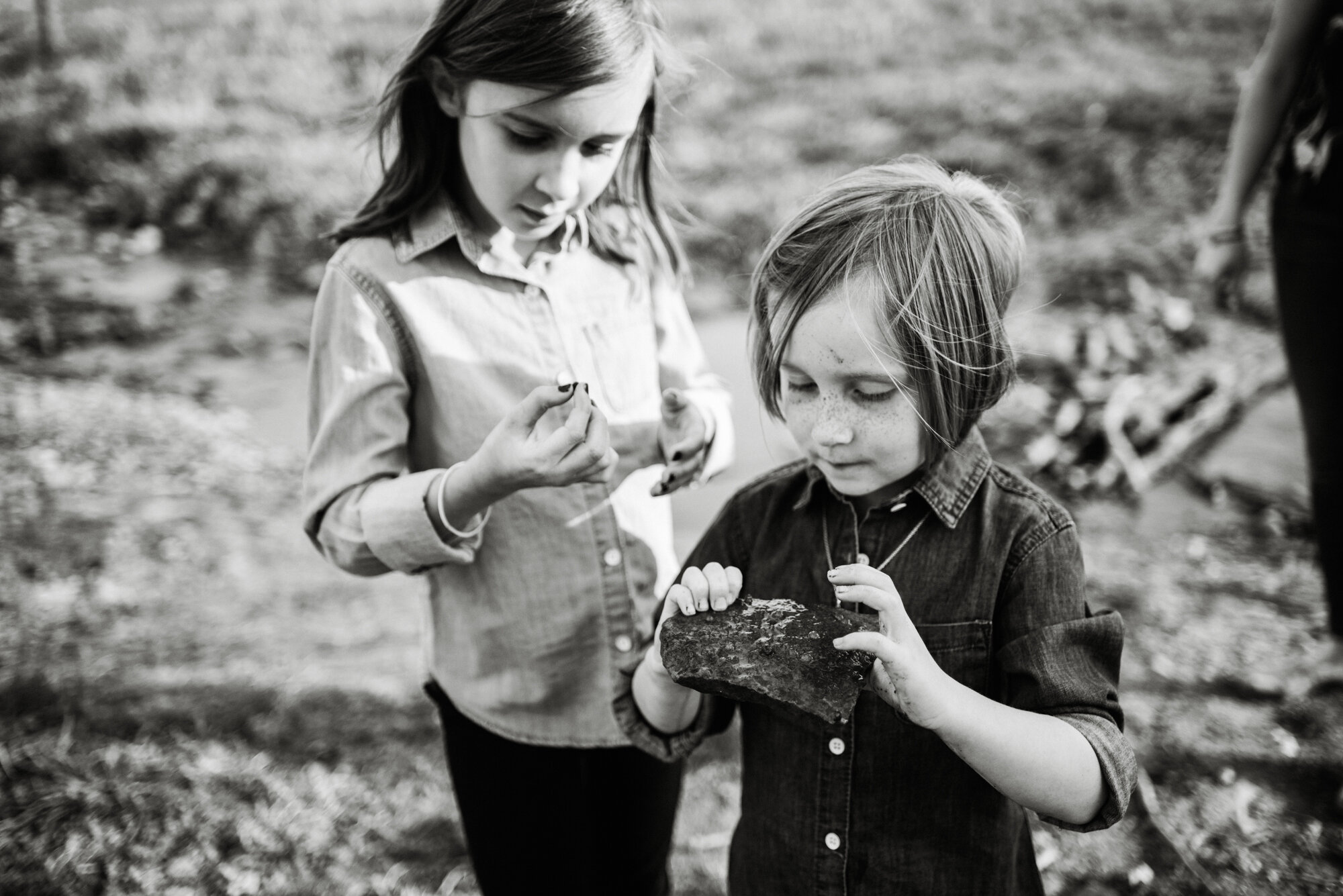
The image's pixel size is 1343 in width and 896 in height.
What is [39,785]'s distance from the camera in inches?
106

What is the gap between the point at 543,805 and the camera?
6.21 feet

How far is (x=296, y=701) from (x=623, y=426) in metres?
1.82

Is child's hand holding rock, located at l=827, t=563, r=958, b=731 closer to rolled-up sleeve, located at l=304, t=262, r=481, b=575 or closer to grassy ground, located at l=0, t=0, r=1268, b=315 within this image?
rolled-up sleeve, located at l=304, t=262, r=481, b=575

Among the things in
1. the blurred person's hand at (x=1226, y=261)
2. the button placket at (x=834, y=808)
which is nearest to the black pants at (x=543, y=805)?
the button placket at (x=834, y=808)

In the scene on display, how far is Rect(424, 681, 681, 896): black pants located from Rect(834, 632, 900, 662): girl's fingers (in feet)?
2.71

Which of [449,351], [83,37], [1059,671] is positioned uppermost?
[449,351]

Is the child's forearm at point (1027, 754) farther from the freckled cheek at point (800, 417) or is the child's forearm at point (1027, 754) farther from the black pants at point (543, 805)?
the black pants at point (543, 805)

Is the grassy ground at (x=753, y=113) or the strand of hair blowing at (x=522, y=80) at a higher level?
the strand of hair blowing at (x=522, y=80)

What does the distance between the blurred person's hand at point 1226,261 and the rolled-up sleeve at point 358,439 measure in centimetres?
225

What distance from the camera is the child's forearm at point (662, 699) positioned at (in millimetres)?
1549

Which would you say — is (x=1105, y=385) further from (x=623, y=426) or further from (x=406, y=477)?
(x=406, y=477)

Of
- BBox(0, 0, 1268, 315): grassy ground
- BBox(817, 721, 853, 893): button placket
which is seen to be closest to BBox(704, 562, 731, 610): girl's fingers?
BBox(817, 721, 853, 893): button placket

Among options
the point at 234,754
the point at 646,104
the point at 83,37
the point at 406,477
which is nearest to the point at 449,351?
the point at 406,477

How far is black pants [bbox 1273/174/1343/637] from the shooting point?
8.17ft
